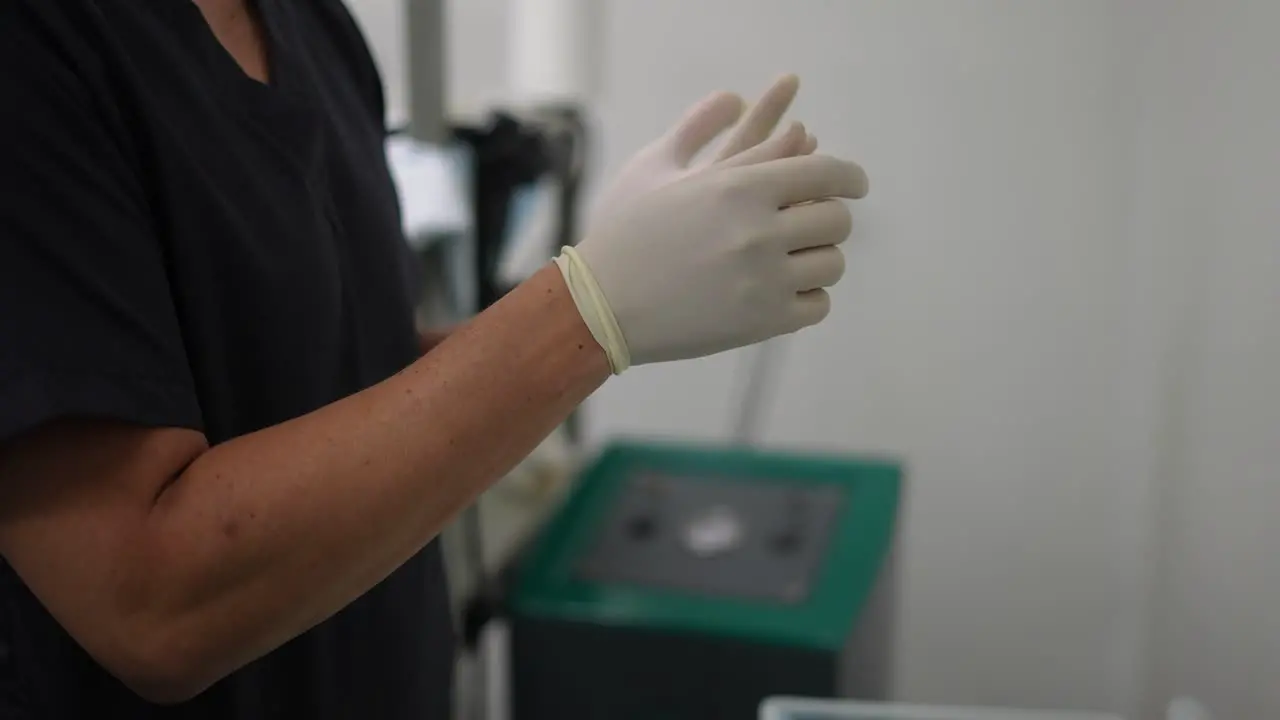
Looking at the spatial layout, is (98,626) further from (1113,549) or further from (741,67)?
(1113,549)

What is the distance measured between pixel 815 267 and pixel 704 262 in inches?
2.7

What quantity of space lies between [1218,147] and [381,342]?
0.84 metres

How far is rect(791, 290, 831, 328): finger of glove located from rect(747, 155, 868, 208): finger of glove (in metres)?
0.05

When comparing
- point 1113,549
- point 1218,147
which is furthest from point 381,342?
point 1113,549

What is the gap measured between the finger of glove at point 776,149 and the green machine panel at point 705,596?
1.97 feet

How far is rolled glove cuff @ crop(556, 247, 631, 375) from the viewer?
1.96 feet

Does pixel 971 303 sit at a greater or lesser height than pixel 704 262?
lesser

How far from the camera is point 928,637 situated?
1870mm

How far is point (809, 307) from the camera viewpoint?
0.66 meters

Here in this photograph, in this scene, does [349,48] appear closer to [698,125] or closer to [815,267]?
[698,125]

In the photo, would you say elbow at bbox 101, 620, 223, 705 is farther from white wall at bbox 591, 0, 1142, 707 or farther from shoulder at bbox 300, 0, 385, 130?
white wall at bbox 591, 0, 1142, 707

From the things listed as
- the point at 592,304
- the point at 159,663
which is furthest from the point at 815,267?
the point at 159,663

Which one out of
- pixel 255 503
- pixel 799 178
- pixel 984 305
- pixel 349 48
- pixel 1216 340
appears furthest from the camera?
pixel 984 305

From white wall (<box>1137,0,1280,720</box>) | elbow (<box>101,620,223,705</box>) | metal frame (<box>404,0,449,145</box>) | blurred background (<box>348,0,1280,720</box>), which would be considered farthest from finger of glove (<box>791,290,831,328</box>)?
blurred background (<box>348,0,1280,720</box>)
